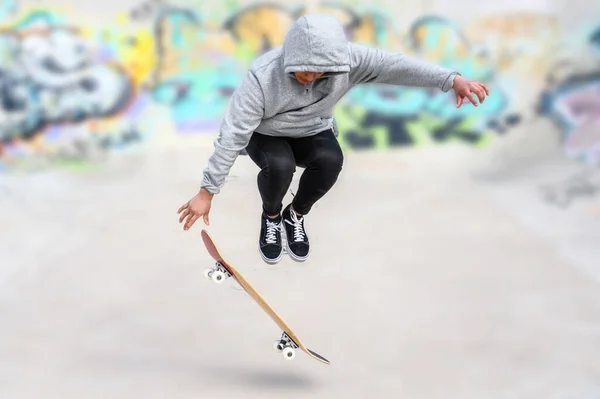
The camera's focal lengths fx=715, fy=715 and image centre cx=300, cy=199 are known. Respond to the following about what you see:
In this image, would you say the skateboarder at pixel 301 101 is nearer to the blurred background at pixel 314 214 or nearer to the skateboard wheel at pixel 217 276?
the skateboard wheel at pixel 217 276

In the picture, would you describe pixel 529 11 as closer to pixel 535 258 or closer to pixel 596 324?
pixel 535 258

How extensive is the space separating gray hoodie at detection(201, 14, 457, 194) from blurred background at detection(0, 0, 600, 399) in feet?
3.79

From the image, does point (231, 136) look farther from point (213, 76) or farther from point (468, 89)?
point (213, 76)

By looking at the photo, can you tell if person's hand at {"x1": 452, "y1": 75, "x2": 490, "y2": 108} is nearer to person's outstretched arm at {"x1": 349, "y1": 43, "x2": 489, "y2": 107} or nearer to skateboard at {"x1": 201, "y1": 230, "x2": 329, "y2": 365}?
person's outstretched arm at {"x1": 349, "y1": 43, "x2": 489, "y2": 107}

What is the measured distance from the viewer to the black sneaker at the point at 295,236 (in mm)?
4129

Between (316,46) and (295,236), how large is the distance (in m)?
1.37

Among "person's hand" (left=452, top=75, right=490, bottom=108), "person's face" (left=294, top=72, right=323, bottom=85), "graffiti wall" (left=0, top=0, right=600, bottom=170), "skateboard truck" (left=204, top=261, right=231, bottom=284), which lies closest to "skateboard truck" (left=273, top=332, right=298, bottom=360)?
"skateboard truck" (left=204, top=261, right=231, bottom=284)

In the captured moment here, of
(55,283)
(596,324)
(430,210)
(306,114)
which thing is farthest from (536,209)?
(55,283)

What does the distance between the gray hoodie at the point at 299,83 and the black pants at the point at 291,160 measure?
61 millimetres

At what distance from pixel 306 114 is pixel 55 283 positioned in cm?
263

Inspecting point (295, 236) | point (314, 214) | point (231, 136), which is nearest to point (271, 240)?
point (295, 236)

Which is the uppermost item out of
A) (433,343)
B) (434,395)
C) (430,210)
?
(430,210)

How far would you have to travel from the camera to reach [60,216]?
21.1ft

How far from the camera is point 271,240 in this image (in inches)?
159
